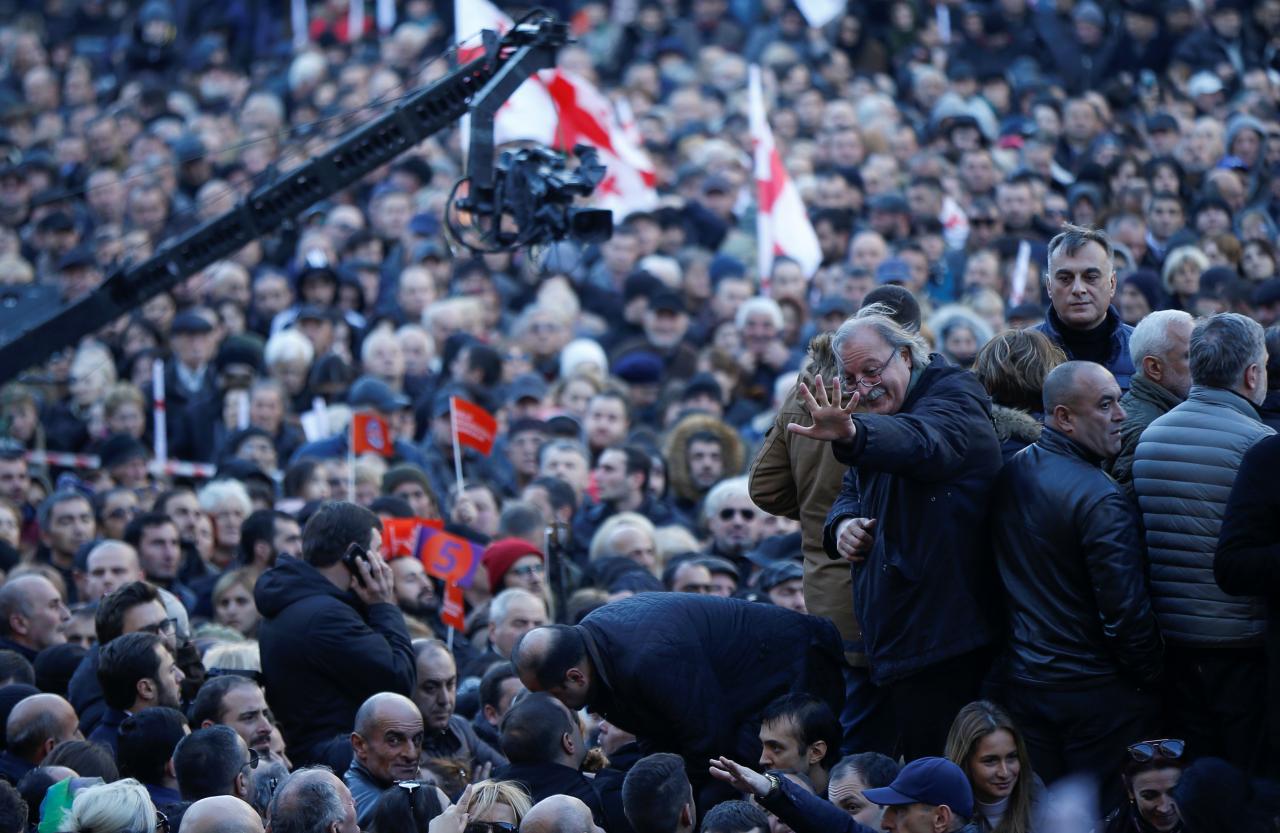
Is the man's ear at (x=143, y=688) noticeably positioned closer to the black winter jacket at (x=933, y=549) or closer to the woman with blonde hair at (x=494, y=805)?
the woman with blonde hair at (x=494, y=805)

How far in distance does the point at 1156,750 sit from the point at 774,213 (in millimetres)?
9446

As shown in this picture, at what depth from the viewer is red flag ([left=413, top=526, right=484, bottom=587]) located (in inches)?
408

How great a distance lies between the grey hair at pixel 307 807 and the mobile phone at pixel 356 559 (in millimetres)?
1871

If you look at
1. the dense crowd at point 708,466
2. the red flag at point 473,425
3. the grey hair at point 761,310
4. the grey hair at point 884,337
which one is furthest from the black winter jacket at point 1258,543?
the grey hair at point 761,310

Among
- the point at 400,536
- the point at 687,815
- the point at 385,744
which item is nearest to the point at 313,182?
the point at 400,536

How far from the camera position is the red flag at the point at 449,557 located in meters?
10.4

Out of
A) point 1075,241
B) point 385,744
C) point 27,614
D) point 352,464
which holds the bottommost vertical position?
point 385,744

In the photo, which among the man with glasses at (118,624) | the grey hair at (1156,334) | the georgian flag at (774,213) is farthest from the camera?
the georgian flag at (774,213)

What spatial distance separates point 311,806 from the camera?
6480 millimetres

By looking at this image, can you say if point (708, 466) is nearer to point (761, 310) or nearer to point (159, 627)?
point (761, 310)

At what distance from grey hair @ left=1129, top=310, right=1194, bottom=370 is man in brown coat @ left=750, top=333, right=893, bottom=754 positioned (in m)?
1.17

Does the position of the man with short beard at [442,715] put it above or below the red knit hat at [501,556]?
below

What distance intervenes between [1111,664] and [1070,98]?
13065 millimetres

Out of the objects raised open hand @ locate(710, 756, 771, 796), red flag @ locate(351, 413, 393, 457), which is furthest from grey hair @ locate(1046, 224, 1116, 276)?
red flag @ locate(351, 413, 393, 457)
